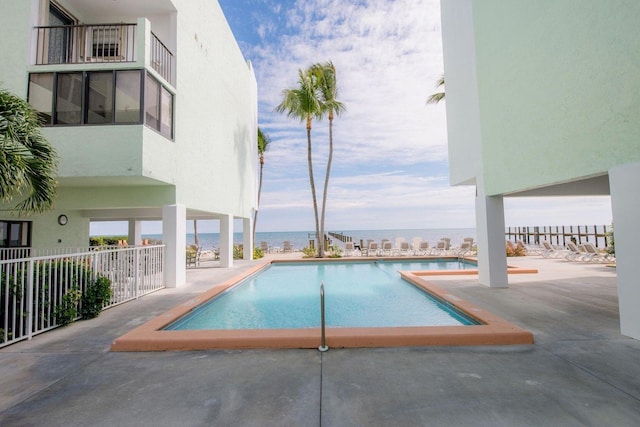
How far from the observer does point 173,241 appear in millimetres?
9461

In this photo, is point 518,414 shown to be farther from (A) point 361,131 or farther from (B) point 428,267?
(A) point 361,131

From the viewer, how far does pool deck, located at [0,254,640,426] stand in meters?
2.90

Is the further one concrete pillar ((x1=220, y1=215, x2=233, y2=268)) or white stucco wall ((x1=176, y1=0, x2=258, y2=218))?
concrete pillar ((x1=220, y1=215, x2=233, y2=268))

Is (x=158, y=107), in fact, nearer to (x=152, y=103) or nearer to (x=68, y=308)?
(x=152, y=103)

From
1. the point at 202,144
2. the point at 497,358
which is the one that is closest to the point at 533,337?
the point at 497,358

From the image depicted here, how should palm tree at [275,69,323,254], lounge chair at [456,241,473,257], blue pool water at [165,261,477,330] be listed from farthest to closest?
lounge chair at [456,241,473,257]
palm tree at [275,69,323,254]
blue pool water at [165,261,477,330]

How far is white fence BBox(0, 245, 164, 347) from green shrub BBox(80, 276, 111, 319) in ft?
0.42

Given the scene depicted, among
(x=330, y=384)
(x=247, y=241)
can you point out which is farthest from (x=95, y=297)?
(x=247, y=241)

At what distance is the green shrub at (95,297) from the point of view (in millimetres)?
6166

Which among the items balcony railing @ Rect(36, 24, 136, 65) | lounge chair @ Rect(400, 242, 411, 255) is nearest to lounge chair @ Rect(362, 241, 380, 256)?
lounge chair @ Rect(400, 242, 411, 255)

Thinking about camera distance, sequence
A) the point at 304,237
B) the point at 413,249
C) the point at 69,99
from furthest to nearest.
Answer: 1. the point at 304,237
2. the point at 413,249
3. the point at 69,99

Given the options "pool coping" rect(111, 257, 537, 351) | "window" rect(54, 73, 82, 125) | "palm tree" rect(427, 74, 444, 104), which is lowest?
"pool coping" rect(111, 257, 537, 351)

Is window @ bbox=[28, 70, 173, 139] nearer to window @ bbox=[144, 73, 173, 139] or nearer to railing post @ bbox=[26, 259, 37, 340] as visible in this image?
window @ bbox=[144, 73, 173, 139]

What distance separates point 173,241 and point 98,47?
595 cm
